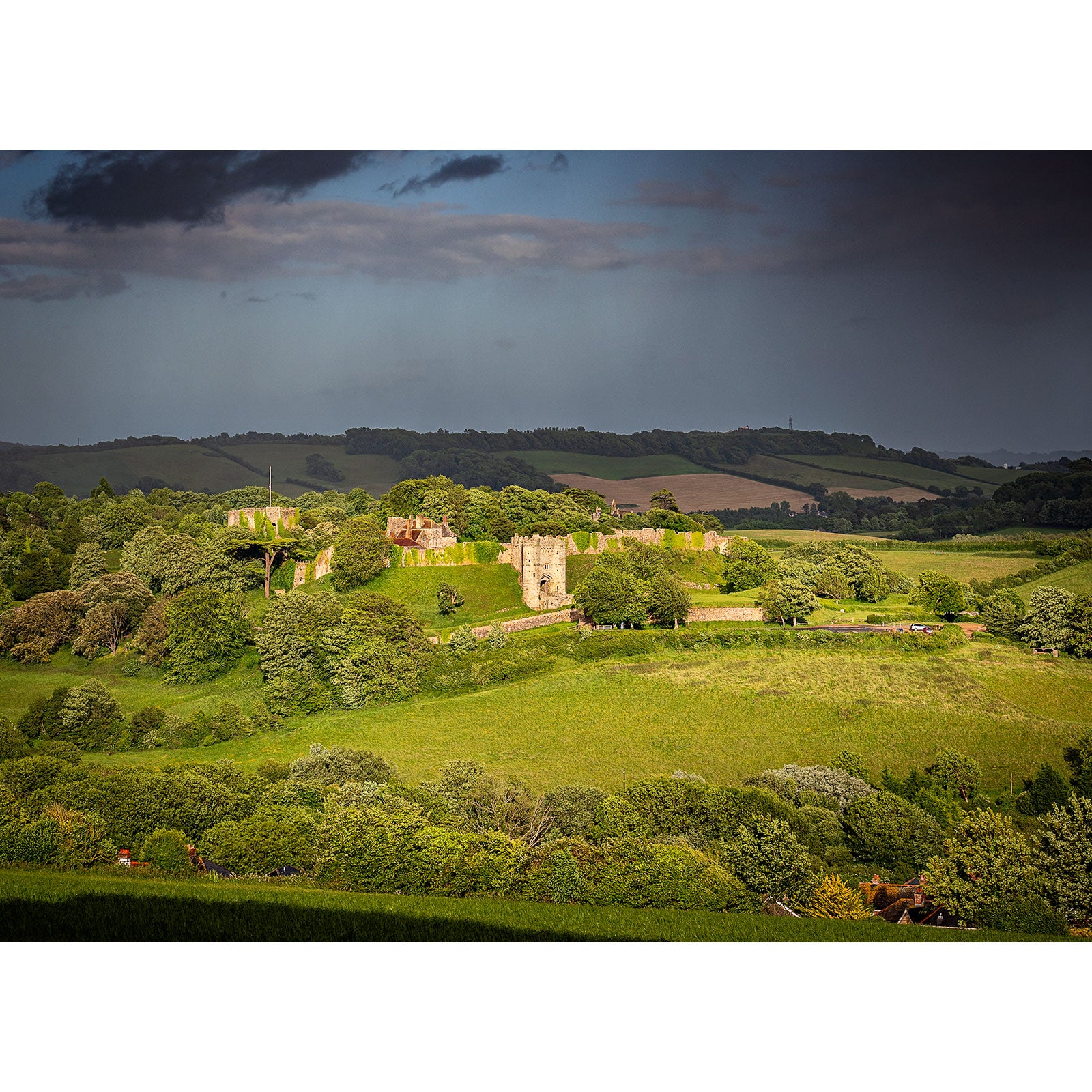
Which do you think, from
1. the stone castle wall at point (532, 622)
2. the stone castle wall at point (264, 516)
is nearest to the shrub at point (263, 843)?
the stone castle wall at point (532, 622)

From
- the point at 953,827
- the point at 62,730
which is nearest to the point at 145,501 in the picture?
the point at 62,730

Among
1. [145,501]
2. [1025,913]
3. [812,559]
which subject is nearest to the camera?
[1025,913]

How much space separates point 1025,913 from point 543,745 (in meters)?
5.09

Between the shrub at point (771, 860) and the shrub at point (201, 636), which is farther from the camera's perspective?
the shrub at point (201, 636)

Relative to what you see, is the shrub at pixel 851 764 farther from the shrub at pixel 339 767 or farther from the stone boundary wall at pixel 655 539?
the stone boundary wall at pixel 655 539

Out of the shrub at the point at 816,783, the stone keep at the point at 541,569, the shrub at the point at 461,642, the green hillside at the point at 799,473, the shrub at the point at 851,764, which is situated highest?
the green hillside at the point at 799,473

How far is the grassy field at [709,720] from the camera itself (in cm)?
1012

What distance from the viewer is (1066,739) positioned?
388 inches

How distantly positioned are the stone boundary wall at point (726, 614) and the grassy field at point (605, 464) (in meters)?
2.72

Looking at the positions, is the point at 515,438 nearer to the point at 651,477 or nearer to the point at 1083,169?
the point at 651,477

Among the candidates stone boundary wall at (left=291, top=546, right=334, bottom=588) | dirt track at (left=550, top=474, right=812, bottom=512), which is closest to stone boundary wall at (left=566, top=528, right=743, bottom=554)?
dirt track at (left=550, top=474, right=812, bottom=512)

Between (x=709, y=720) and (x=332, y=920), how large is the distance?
17.0 ft

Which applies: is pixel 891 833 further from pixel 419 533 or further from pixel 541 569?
pixel 419 533

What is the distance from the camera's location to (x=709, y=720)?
1115 cm
